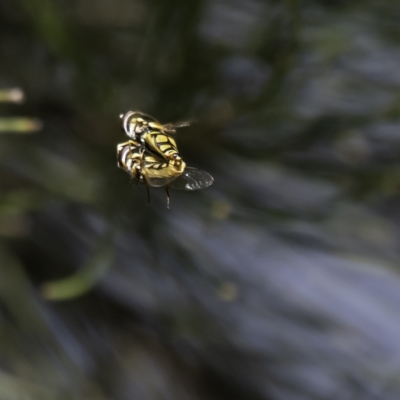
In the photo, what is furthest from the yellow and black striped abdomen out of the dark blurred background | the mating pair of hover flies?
the dark blurred background

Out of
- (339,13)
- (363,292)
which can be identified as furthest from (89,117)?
(363,292)

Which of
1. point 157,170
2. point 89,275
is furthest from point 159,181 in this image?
point 89,275

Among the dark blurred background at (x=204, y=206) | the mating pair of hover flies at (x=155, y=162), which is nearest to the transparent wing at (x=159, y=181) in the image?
the mating pair of hover flies at (x=155, y=162)

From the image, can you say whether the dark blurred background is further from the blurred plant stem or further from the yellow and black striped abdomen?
the yellow and black striped abdomen

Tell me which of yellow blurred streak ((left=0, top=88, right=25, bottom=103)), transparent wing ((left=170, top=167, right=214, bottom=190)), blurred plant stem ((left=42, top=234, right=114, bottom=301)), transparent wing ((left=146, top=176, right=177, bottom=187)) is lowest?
transparent wing ((left=146, top=176, right=177, bottom=187))

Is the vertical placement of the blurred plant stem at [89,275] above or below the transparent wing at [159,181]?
above

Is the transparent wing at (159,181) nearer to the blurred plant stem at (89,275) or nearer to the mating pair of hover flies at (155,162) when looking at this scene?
the mating pair of hover flies at (155,162)

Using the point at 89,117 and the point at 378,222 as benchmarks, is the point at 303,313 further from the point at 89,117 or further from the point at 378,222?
the point at 89,117
